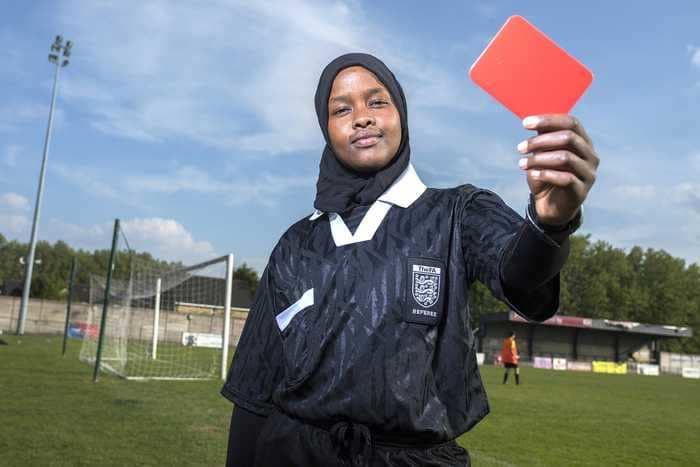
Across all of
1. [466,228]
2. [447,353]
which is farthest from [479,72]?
[447,353]

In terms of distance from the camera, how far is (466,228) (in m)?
1.41

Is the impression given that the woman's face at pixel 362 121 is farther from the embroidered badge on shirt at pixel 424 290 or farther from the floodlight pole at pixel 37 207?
the floodlight pole at pixel 37 207

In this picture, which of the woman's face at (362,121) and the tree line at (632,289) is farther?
the tree line at (632,289)

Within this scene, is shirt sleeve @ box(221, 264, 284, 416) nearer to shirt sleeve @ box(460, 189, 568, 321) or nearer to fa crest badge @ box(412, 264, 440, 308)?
fa crest badge @ box(412, 264, 440, 308)

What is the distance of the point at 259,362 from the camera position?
1648 mm

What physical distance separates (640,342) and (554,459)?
62.2m

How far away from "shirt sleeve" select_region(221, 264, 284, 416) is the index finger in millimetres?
871

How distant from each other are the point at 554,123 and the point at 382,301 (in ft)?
1.78

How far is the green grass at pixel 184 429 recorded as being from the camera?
615 cm

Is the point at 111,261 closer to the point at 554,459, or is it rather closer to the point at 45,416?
the point at 45,416

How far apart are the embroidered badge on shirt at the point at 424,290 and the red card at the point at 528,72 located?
0.40m

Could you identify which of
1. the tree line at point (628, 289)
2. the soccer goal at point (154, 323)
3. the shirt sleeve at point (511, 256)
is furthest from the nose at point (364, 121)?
the tree line at point (628, 289)

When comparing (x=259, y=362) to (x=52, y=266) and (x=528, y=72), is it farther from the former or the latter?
(x=52, y=266)

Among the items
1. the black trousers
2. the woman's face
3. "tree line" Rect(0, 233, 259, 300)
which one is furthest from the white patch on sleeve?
"tree line" Rect(0, 233, 259, 300)
